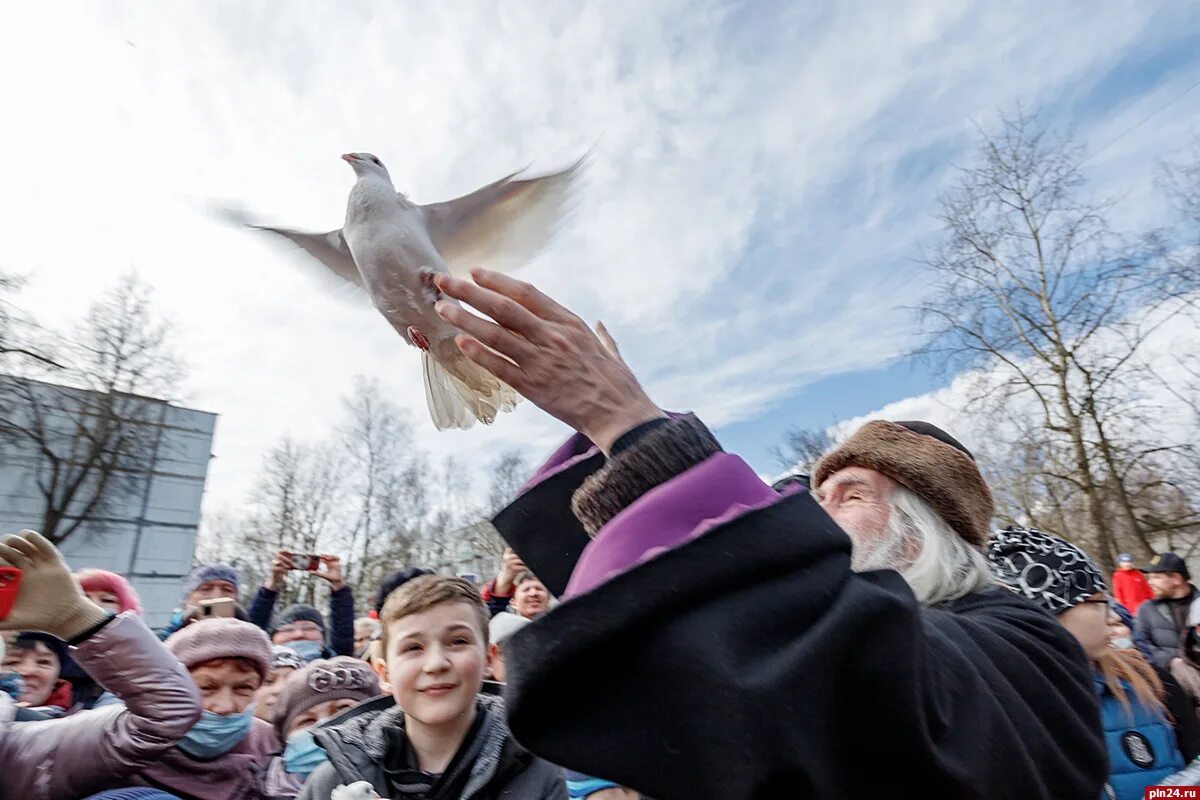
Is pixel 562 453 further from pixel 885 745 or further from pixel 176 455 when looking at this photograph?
pixel 176 455

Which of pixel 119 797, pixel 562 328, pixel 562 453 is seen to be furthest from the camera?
pixel 119 797

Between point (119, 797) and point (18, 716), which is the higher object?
point (18, 716)

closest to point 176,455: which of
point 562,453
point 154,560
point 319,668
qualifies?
point 154,560

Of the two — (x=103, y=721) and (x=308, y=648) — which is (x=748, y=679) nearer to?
(x=103, y=721)

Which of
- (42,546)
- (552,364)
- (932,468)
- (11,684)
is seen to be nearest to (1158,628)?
(932,468)

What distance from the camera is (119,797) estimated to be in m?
2.26

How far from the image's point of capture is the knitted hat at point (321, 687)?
3266 millimetres

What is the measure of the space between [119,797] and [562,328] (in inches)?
92.3

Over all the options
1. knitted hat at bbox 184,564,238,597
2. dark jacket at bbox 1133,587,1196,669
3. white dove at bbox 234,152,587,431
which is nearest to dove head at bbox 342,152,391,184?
white dove at bbox 234,152,587,431

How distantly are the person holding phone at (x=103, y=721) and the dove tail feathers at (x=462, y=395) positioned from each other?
132 cm

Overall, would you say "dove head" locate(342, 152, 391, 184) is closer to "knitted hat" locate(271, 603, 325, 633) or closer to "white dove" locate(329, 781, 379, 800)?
"white dove" locate(329, 781, 379, 800)

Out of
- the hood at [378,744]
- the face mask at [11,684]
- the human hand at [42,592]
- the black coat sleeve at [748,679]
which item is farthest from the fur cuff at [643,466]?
the face mask at [11,684]

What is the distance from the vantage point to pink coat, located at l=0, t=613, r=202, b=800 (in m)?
2.33

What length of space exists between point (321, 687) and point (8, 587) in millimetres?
1564
